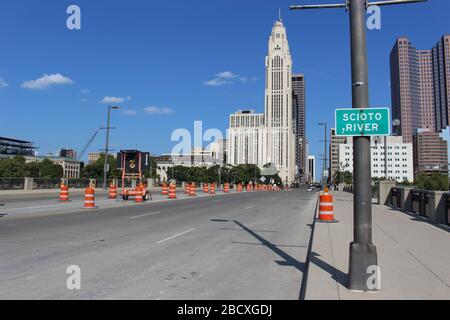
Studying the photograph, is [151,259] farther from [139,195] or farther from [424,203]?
[139,195]

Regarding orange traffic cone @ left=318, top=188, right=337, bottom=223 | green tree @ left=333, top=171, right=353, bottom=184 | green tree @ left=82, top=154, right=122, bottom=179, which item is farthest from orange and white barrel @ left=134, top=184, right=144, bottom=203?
green tree @ left=82, top=154, right=122, bottom=179

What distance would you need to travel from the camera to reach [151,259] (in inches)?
331

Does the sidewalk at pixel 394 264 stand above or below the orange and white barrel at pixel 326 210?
below

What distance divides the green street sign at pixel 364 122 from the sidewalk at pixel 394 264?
2.24 meters

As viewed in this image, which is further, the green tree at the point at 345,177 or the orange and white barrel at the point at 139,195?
the green tree at the point at 345,177

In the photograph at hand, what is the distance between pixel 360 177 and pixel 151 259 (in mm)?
4577

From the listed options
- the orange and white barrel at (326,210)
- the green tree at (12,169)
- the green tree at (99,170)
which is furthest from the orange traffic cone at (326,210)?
the green tree at (12,169)

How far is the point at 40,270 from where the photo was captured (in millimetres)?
7145

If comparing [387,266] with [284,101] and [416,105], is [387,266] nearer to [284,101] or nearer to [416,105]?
[416,105]

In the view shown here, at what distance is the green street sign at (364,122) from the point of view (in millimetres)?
5977

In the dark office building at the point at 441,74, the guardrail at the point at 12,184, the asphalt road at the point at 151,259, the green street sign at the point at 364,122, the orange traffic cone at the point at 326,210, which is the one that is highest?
the dark office building at the point at 441,74

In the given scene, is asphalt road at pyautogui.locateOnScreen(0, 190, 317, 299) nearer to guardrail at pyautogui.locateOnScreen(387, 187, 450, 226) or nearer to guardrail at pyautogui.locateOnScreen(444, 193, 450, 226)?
guardrail at pyautogui.locateOnScreen(444, 193, 450, 226)

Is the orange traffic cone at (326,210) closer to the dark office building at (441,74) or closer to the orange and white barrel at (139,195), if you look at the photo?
the orange and white barrel at (139,195)

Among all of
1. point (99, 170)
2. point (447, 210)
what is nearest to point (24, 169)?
point (99, 170)
